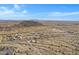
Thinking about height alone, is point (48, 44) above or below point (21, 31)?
below

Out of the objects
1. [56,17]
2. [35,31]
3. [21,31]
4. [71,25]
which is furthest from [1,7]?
[71,25]

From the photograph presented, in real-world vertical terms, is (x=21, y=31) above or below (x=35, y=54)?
above

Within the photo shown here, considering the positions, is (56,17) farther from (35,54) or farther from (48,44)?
(35,54)

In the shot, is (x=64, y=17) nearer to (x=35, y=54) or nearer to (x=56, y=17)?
(x=56, y=17)
